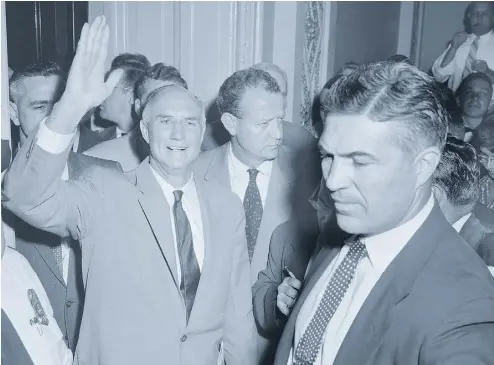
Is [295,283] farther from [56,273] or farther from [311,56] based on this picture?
[311,56]

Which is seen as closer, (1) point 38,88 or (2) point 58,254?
(2) point 58,254

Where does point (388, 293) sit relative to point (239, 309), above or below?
above

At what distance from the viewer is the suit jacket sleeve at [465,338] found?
2.86 feet

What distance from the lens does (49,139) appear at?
1.25m


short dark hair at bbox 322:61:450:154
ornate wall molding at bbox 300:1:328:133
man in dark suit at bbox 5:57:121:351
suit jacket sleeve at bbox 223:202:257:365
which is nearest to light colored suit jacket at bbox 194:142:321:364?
suit jacket sleeve at bbox 223:202:257:365

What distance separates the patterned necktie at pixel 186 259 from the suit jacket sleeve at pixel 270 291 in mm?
326

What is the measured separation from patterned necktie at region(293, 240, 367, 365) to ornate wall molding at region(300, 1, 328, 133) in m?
2.67

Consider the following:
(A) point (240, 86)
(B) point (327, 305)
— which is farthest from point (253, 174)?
(B) point (327, 305)

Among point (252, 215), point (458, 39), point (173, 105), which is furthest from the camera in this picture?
point (458, 39)

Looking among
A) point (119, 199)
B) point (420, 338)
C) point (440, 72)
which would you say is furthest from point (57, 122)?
point (440, 72)

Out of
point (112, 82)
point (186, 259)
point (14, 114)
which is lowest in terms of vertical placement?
point (186, 259)

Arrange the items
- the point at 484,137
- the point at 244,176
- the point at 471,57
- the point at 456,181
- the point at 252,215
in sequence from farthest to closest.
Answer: the point at 471,57
the point at 484,137
the point at 244,176
the point at 252,215
the point at 456,181

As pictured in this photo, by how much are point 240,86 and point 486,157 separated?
1.68m

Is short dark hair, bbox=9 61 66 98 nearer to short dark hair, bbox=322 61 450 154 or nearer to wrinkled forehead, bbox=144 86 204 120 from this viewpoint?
wrinkled forehead, bbox=144 86 204 120
